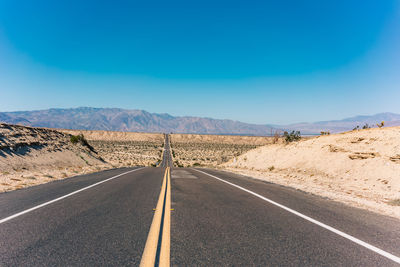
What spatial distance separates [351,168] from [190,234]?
13.7 m

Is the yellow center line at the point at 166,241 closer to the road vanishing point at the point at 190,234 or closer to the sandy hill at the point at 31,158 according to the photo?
the road vanishing point at the point at 190,234

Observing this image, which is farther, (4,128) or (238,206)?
(4,128)

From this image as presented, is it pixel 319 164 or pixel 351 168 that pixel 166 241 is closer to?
pixel 351 168

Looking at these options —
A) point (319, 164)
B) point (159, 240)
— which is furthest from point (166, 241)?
point (319, 164)

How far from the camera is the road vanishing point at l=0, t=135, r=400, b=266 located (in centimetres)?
338

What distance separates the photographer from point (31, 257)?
10.9 ft

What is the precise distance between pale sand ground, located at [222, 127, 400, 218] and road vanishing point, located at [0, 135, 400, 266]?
10.7 feet

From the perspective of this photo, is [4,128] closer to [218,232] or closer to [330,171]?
[218,232]

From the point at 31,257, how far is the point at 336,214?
21.9ft

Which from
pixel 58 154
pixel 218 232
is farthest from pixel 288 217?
pixel 58 154

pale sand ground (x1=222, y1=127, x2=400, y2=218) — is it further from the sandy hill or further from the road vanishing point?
the sandy hill

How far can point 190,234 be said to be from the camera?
171 inches

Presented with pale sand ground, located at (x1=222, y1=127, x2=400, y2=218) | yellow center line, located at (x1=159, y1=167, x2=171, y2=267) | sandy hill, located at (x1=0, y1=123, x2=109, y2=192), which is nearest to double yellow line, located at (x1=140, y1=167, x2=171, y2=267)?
yellow center line, located at (x1=159, y1=167, x2=171, y2=267)

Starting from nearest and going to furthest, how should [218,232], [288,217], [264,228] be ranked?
[218,232]
[264,228]
[288,217]
